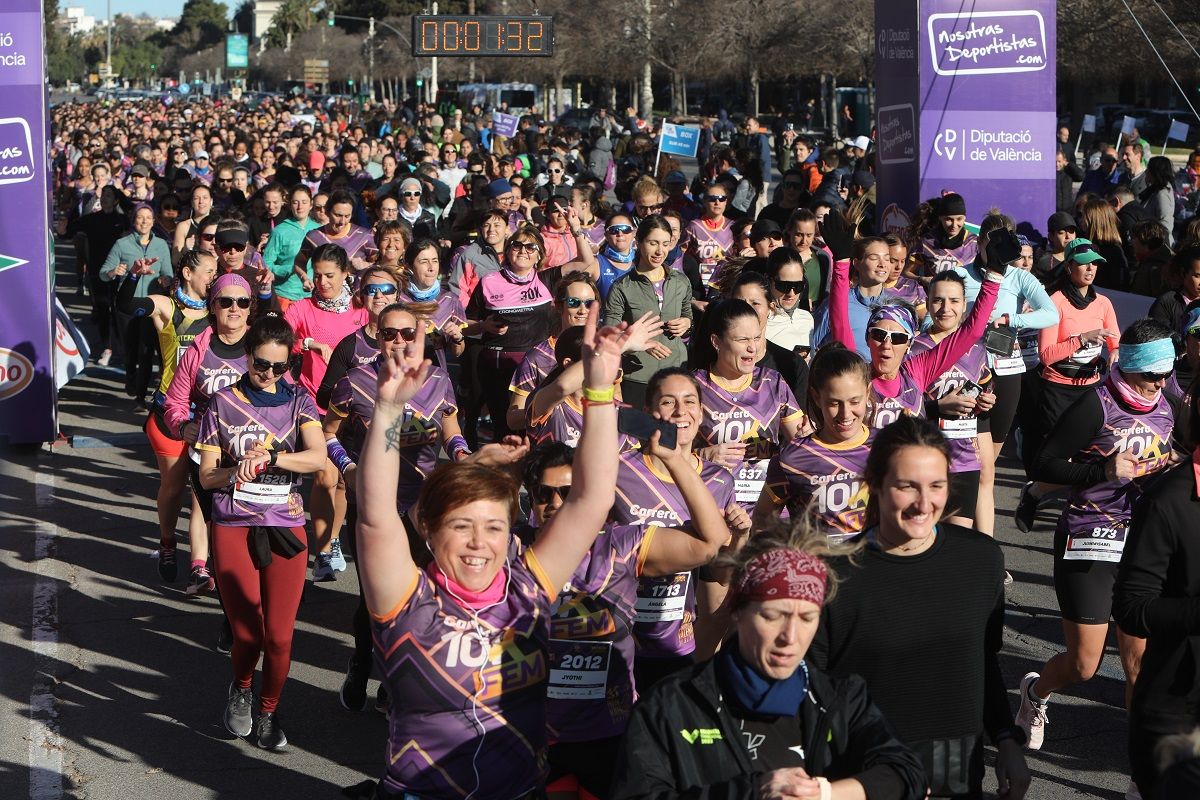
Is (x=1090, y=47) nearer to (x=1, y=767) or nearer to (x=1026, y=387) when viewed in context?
(x=1026, y=387)

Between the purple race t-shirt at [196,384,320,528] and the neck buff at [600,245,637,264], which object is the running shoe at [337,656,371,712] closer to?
the purple race t-shirt at [196,384,320,528]

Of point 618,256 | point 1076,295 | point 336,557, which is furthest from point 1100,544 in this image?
Result: point 618,256

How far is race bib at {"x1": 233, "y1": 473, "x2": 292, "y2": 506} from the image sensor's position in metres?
6.32

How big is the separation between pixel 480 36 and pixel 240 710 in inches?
453

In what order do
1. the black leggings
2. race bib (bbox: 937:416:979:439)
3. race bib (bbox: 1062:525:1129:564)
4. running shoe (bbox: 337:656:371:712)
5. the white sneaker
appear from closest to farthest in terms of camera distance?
race bib (bbox: 1062:525:1129:564), the white sneaker, running shoe (bbox: 337:656:371:712), race bib (bbox: 937:416:979:439), the black leggings

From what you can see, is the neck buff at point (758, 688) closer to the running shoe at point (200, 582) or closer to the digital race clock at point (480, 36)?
the running shoe at point (200, 582)

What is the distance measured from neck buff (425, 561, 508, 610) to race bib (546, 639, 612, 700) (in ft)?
1.96

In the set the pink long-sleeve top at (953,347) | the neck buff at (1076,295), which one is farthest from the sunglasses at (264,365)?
the neck buff at (1076,295)

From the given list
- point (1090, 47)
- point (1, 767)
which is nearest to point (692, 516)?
point (1, 767)

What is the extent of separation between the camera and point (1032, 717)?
20.4ft

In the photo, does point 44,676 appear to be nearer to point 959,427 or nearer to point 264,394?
point 264,394

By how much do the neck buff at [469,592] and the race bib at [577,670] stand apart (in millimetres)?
596

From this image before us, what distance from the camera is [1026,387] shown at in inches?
372

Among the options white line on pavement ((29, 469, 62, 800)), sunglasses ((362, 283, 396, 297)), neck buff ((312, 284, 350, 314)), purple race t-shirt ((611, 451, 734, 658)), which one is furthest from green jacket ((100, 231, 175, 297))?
purple race t-shirt ((611, 451, 734, 658))
